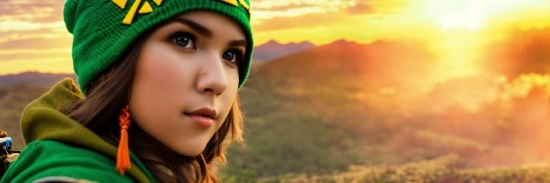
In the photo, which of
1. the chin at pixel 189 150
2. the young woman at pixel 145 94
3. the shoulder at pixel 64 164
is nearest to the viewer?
the shoulder at pixel 64 164

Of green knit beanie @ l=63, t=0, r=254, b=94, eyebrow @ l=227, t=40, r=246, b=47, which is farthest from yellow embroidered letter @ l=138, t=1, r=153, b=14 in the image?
eyebrow @ l=227, t=40, r=246, b=47

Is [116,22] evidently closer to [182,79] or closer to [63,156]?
[182,79]

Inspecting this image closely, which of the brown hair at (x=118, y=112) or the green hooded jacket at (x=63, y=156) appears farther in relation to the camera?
the brown hair at (x=118, y=112)

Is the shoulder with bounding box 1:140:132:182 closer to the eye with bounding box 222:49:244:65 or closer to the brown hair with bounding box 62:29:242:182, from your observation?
the brown hair with bounding box 62:29:242:182

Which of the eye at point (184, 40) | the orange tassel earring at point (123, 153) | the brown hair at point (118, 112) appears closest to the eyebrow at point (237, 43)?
the eye at point (184, 40)

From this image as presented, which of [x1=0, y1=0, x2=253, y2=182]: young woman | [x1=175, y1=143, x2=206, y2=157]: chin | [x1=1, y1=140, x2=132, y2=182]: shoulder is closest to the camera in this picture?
[x1=1, y1=140, x2=132, y2=182]: shoulder

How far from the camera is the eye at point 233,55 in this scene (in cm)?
193

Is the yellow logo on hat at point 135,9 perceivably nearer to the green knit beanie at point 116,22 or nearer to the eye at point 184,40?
the green knit beanie at point 116,22

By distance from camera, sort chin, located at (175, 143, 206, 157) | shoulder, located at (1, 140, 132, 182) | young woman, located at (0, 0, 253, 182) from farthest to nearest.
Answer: chin, located at (175, 143, 206, 157), young woman, located at (0, 0, 253, 182), shoulder, located at (1, 140, 132, 182)

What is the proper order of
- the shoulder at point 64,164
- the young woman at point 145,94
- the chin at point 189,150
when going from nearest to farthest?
1. the shoulder at point 64,164
2. the young woman at point 145,94
3. the chin at point 189,150

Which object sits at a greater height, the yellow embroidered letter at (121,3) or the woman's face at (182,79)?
the yellow embroidered letter at (121,3)

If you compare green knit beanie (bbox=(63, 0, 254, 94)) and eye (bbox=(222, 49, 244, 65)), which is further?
eye (bbox=(222, 49, 244, 65))

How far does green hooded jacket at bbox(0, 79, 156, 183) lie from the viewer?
5.43 feet

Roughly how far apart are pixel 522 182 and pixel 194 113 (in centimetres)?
770
